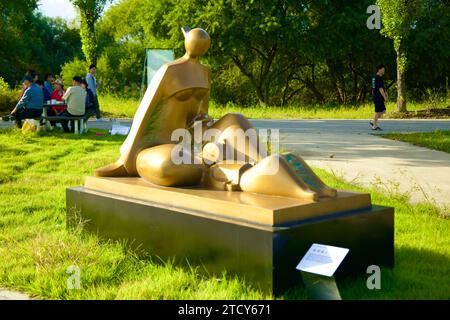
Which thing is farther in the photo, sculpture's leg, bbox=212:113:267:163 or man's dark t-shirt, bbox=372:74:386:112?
man's dark t-shirt, bbox=372:74:386:112

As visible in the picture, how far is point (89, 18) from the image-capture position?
19.9 m

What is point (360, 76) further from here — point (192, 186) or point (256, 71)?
point (192, 186)

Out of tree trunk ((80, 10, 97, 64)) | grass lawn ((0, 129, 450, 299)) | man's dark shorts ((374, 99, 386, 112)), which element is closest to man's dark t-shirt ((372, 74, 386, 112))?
man's dark shorts ((374, 99, 386, 112))

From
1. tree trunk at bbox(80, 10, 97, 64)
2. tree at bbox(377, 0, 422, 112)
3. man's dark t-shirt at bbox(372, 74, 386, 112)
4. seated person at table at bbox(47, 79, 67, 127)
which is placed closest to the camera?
seated person at table at bbox(47, 79, 67, 127)

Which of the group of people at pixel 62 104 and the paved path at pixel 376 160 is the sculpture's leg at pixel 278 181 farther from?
the group of people at pixel 62 104

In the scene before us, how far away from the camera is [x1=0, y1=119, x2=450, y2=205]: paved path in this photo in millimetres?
6246

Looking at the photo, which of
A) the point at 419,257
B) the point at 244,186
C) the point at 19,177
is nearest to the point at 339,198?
the point at 244,186

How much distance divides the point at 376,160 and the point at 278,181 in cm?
535

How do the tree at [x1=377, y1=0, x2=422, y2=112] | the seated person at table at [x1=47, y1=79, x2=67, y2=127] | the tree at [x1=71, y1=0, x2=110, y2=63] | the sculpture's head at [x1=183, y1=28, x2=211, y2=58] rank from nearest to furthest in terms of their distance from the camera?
1. the sculpture's head at [x1=183, y1=28, x2=211, y2=58]
2. the seated person at table at [x1=47, y1=79, x2=67, y2=127]
3. the tree at [x1=377, y1=0, x2=422, y2=112]
4. the tree at [x1=71, y1=0, x2=110, y2=63]

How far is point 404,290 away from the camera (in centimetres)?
317

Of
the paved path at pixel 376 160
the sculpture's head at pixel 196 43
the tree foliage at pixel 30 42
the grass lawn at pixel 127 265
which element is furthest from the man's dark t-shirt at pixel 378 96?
the tree foliage at pixel 30 42

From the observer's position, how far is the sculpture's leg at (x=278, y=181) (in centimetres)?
317

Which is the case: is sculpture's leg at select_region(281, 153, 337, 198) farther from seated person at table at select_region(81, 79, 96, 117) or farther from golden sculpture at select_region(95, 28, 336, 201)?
seated person at table at select_region(81, 79, 96, 117)

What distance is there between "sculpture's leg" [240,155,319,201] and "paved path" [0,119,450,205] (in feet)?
8.78
